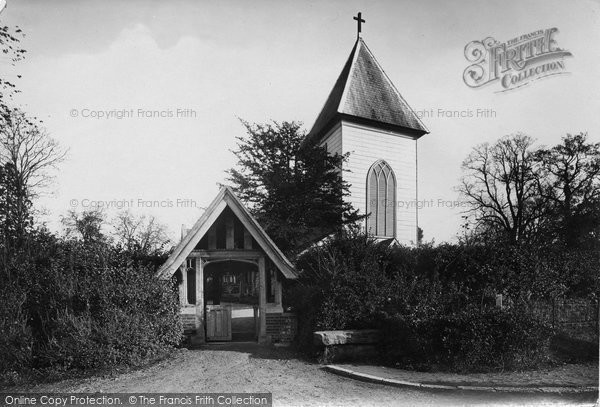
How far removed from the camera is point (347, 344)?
8.94 m

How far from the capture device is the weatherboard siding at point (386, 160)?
18297 millimetres

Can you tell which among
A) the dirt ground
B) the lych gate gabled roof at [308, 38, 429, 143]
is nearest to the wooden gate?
the dirt ground

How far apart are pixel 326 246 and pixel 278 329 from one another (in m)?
3.05

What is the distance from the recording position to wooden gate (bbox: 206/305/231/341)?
11.3 m

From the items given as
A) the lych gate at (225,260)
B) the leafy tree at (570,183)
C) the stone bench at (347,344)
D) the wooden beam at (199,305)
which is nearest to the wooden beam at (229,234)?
Result: the lych gate at (225,260)

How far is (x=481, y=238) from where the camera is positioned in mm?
13047

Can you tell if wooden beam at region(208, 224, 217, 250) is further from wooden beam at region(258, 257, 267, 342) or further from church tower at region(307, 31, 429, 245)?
church tower at region(307, 31, 429, 245)

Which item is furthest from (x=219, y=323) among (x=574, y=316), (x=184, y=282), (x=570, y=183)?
(x=570, y=183)

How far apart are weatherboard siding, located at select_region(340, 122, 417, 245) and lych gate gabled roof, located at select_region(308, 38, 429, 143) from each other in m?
0.60

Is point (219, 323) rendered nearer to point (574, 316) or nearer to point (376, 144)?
point (574, 316)

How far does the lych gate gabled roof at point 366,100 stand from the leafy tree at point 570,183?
1060cm

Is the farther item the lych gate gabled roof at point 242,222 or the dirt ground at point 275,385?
the lych gate gabled roof at point 242,222

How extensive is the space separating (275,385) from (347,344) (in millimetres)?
2327

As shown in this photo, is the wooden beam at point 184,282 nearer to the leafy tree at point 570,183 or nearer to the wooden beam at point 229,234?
the wooden beam at point 229,234
